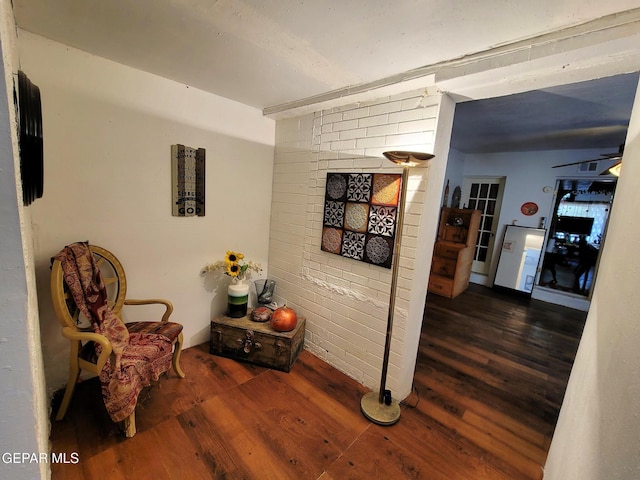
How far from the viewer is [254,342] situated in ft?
7.50

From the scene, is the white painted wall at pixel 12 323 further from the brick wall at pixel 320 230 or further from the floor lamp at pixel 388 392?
the brick wall at pixel 320 230

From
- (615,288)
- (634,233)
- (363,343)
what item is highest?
(634,233)

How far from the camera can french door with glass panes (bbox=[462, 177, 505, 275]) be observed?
4793mm

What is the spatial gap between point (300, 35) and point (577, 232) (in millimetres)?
5413

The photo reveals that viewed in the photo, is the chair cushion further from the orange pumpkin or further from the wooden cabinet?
the wooden cabinet

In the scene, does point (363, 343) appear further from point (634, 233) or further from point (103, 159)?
point (103, 159)

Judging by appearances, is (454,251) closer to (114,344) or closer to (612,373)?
(612,373)

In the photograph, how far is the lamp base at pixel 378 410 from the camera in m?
1.81

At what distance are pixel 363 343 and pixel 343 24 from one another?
207cm

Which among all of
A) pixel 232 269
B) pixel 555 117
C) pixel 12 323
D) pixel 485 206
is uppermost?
pixel 555 117

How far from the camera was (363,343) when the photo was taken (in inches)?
85.4

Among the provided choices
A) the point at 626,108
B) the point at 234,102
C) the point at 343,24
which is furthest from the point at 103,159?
the point at 626,108

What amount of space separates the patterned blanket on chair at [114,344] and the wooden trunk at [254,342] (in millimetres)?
579

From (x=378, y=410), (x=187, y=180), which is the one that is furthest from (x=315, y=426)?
(x=187, y=180)
